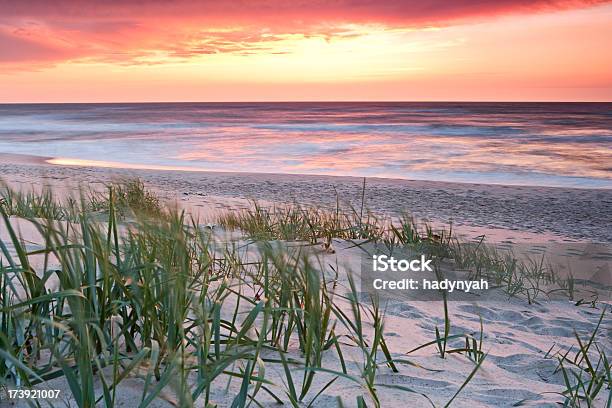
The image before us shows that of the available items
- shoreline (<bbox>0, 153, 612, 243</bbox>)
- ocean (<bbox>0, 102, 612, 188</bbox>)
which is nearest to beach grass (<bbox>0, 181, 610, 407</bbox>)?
shoreline (<bbox>0, 153, 612, 243</bbox>)

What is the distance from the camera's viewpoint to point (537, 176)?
1533 centimetres

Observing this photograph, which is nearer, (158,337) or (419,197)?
(158,337)

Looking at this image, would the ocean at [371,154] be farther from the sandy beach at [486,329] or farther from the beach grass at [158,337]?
the beach grass at [158,337]

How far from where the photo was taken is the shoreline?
8516 millimetres

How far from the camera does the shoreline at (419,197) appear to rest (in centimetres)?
852

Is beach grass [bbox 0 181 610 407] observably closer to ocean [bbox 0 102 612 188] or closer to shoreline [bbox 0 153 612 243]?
shoreline [bbox 0 153 612 243]

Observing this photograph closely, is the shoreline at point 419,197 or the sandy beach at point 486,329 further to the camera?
the shoreline at point 419,197

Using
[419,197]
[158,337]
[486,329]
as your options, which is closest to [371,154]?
[419,197]

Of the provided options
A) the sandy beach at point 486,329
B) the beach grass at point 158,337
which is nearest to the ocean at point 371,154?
the sandy beach at point 486,329

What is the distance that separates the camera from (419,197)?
37.1 feet

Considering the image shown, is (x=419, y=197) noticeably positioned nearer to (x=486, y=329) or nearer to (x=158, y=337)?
(x=486, y=329)

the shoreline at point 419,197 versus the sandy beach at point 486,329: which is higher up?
the sandy beach at point 486,329

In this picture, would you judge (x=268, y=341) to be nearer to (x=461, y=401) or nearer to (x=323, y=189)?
(x=461, y=401)

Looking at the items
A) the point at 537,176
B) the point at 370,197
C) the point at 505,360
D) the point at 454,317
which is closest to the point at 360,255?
the point at 454,317
